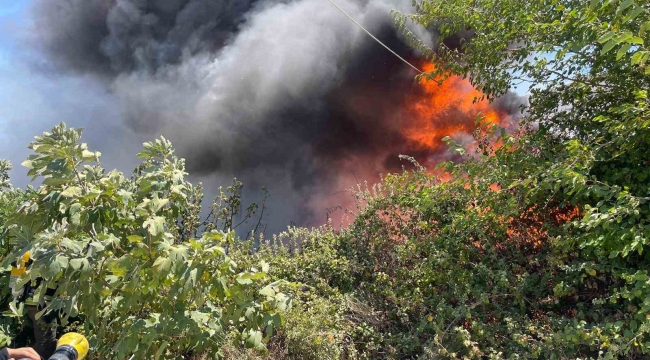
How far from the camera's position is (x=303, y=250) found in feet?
17.7

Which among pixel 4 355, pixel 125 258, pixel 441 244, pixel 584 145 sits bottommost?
pixel 4 355

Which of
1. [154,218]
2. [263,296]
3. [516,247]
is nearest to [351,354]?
[263,296]

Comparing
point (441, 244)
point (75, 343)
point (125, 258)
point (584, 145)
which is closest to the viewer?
point (75, 343)

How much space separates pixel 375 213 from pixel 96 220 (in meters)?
3.19

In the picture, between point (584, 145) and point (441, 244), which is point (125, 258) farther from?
point (584, 145)

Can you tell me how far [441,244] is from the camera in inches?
165

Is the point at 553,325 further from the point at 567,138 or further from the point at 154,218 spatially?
the point at 154,218

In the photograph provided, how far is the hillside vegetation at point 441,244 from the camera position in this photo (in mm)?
2275

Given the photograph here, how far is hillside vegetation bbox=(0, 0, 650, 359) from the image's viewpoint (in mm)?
2275

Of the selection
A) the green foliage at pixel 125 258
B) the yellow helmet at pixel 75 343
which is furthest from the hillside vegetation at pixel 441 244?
the yellow helmet at pixel 75 343

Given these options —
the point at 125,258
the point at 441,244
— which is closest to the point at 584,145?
the point at 441,244

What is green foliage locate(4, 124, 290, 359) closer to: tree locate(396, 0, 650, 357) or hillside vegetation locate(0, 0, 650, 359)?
hillside vegetation locate(0, 0, 650, 359)

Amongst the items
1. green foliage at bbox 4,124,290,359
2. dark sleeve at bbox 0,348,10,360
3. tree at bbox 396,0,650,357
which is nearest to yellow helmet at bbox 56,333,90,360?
green foliage at bbox 4,124,290,359

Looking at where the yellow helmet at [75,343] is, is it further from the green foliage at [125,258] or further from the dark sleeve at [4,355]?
the dark sleeve at [4,355]
